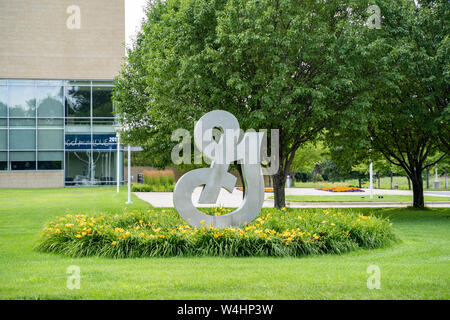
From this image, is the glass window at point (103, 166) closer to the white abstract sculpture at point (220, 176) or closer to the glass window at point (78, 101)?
the glass window at point (78, 101)

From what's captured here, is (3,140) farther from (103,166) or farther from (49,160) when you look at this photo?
(103,166)

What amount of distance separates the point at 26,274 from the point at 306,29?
12.0m

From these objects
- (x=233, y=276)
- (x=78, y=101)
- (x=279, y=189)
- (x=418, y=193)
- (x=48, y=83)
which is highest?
(x=48, y=83)

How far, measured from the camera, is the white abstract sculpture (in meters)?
10.6

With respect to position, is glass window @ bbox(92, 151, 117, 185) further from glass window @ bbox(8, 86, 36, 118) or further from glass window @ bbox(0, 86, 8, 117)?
glass window @ bbox(0, 86, 8, 117)

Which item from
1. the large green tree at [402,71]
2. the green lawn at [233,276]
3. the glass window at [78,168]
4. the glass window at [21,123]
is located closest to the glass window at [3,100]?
the glass window at [21,123]

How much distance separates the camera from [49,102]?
3972cm

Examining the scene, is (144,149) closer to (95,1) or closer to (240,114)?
(240,114)

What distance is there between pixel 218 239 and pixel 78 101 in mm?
34211

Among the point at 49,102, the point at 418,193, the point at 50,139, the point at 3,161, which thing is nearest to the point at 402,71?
the point at 418,193

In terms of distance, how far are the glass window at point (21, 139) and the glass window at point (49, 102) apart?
81.1 inches

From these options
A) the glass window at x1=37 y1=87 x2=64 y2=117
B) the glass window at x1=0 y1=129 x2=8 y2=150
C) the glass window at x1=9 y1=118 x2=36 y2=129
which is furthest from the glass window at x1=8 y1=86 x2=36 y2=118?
the glass window at x1=0 y1=129 x2=8 y2=150

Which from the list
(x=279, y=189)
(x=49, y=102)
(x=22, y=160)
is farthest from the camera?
(x=49, y=102)

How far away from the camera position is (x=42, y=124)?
39344 mm
